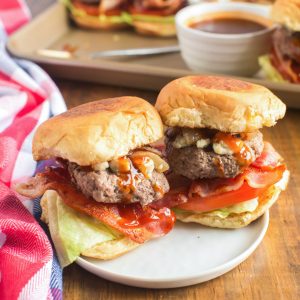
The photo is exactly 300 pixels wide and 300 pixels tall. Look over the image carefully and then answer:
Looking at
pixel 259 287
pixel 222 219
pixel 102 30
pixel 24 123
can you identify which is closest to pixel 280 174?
pixel 222 219

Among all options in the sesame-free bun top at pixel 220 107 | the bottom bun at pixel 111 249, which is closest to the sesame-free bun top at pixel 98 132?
the sesame-free bun top at pixel 220 107

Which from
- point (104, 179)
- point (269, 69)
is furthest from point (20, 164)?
point (269, 69)

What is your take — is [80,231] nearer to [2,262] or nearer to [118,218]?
[118,218]

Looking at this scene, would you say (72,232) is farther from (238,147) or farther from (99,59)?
(99,59)

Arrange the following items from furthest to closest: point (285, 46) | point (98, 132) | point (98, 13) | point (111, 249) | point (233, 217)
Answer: point (98, 13), point (285, 46), point (233, 217), point (111, 249), point (98, 132)

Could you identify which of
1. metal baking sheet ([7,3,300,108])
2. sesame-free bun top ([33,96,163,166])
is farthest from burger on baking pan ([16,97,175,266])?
metal baking sheet ([7,3,300,108])

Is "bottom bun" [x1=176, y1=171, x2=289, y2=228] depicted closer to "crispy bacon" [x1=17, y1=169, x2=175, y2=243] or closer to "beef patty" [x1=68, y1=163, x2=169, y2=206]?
"crispy bacon" [x1=17, y1=169, x2=175, y2=243]

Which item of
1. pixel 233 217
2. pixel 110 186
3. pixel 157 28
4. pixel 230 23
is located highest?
pixel 110 186
